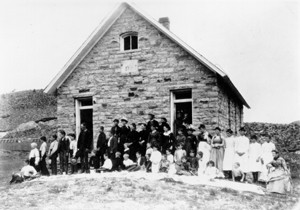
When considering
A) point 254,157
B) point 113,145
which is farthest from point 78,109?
point 254,157

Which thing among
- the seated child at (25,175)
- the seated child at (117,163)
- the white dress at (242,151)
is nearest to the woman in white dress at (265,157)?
the white dress at (242,151)

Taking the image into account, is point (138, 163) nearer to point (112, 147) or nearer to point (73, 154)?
point (112, 147)

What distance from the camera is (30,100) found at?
39594 mm

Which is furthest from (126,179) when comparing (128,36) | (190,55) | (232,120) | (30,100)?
(30,100)

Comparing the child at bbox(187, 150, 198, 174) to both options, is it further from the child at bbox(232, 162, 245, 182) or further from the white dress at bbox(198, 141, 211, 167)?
the child at bbox(232, 162, 245, 182)

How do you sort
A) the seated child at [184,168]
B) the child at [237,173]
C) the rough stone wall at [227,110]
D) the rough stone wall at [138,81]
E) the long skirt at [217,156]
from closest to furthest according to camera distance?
the seated child at [184,168] → the child at [237,173] → the long skirt at [217,156] → the rough stone wall at [138,81] → the rough stone wall at [227,110]

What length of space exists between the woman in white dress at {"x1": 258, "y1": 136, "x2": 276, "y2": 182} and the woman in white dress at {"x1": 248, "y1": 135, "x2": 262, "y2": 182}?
0.13 m

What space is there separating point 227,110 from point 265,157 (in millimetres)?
3700

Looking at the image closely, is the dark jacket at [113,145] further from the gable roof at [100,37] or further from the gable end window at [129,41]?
the gable end window at [129,41]

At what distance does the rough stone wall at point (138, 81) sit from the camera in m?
14.0

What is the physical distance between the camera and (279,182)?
36.0ft

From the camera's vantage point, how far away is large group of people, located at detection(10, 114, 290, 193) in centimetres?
1227

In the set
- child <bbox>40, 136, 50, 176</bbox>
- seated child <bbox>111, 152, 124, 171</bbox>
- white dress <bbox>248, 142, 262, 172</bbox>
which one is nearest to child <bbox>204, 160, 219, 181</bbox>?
white dress <bbox>248, 142, 262, 172</bbox>

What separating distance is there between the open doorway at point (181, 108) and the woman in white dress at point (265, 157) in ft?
9.03
